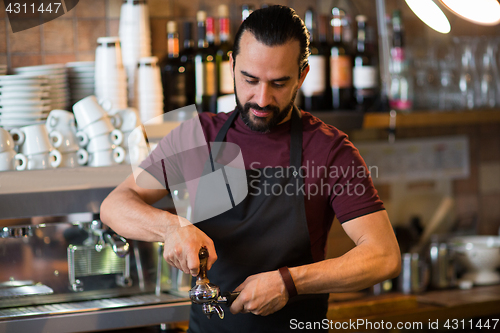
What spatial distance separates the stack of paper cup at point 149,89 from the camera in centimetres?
173

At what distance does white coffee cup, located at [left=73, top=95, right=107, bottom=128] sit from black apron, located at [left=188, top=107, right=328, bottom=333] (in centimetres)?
50

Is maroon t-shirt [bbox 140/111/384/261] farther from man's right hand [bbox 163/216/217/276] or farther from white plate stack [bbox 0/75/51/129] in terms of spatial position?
white plate stack [bbox 0/75/51/129]

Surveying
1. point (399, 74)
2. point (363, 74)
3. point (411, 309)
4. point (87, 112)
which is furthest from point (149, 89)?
point (411, 309)

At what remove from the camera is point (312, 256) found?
128 centimetres

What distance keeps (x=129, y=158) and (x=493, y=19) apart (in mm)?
1056

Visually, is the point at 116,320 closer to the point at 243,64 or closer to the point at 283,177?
the point at 283,177

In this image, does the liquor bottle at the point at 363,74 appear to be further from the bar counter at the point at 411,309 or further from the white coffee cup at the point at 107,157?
the white coffee cup at the point at 107,157

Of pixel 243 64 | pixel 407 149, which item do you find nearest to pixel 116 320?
pixel 243 64

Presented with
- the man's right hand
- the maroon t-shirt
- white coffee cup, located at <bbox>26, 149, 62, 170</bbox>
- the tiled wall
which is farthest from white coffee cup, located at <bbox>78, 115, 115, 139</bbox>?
the man's right hand

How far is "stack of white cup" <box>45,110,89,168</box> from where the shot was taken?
1539mm

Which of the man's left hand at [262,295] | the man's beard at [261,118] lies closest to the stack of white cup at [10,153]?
the man's beard at [261,118]

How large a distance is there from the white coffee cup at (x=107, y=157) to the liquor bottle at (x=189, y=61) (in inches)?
14.2

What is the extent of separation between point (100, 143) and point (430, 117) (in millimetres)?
1287

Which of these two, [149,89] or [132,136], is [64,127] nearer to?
[132,136]
